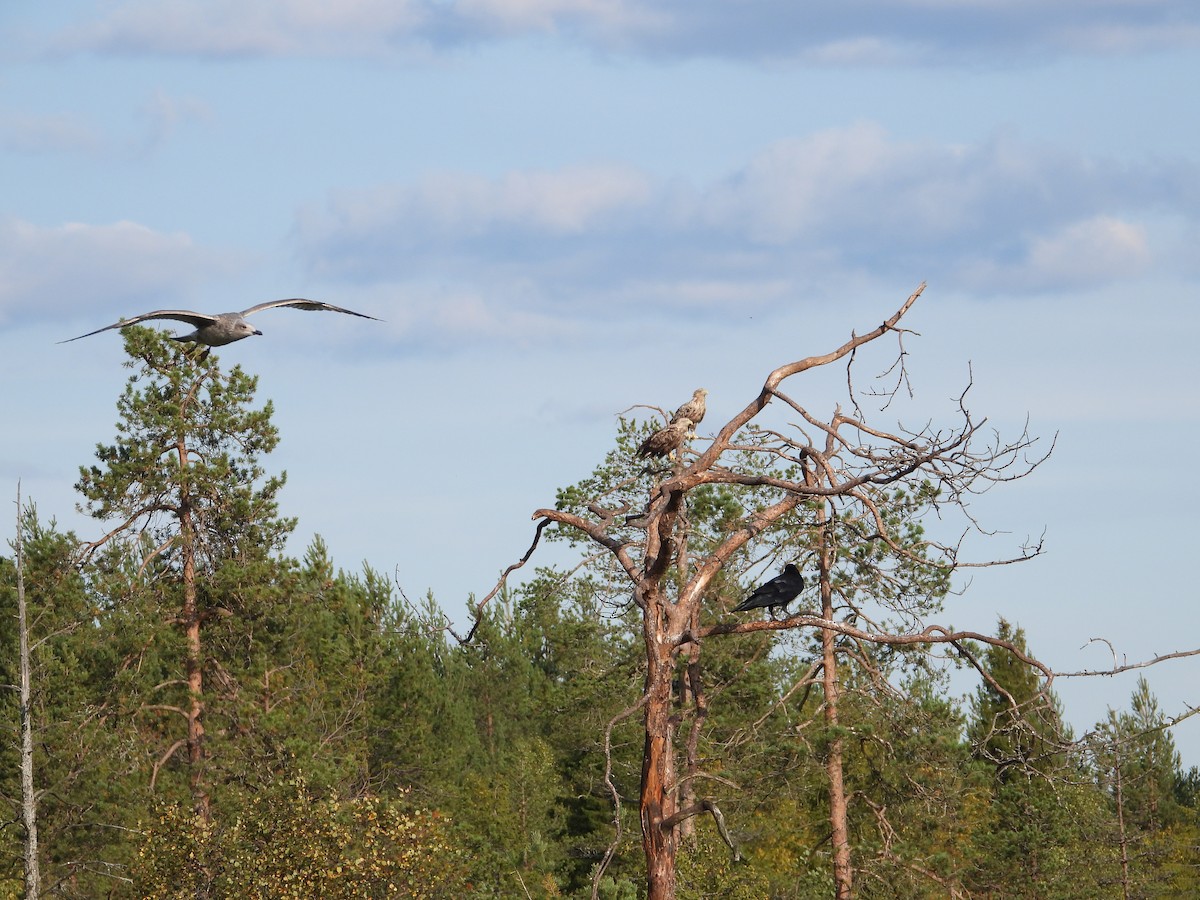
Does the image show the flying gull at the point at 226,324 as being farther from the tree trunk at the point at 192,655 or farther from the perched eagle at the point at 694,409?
the tree trunk at the point at 192,655

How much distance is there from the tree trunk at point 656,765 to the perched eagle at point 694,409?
4.01m

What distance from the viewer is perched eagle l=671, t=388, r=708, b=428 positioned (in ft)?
52.8

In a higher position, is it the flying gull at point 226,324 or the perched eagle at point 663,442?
the flying gull at point 226,324

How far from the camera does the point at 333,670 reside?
3697cm

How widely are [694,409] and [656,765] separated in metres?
4.85

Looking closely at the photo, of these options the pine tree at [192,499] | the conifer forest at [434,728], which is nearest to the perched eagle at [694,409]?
the conifer forest at [434,728]

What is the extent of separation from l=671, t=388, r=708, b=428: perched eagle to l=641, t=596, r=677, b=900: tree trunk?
4007 millimetres

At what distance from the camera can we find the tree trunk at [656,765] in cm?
1227

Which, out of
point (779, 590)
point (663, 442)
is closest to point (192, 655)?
point (663, 442)

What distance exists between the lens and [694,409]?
16266mm

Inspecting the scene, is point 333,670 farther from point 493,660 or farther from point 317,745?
point 493,660

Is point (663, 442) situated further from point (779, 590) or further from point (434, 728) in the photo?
point (434, 728)

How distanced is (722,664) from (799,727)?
6.18 meters

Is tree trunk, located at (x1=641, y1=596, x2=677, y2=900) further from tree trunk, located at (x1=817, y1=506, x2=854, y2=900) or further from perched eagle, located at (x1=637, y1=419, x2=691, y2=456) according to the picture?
tree trunk, located at (x1=817, y1=506, x2=854, y2=900)
